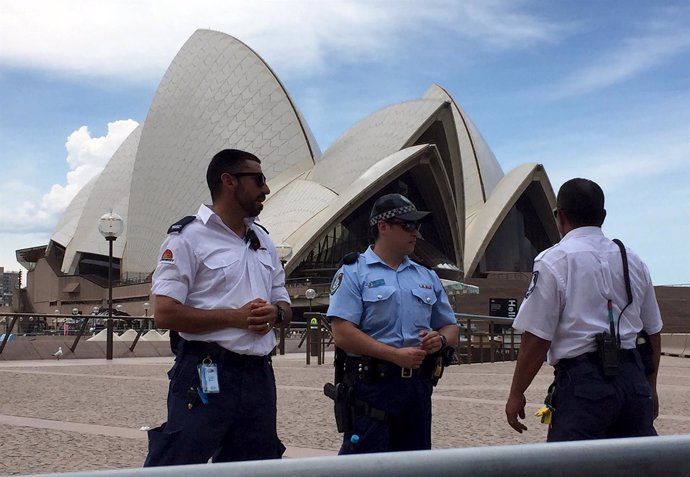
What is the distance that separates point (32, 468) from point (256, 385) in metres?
2.06

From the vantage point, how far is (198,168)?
43.0 m

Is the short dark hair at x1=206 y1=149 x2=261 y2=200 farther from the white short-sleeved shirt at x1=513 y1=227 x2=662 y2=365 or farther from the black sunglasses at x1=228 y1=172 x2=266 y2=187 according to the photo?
the white short-sleeved shirt at x1=513 y1=227 x2=662 y2=365

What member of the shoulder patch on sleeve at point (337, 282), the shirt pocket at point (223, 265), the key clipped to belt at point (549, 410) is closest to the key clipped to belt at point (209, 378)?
the shirt pocket at point (223, 265)

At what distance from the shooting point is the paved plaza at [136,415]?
4598 mm

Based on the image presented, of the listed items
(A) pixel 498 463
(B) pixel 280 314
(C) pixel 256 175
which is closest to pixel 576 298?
(B) pixel 280 314

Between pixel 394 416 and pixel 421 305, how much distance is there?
434 mm

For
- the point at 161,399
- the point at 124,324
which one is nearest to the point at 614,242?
the point at 161,399

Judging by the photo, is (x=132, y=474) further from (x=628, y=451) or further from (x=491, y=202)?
(x=491, y=202)

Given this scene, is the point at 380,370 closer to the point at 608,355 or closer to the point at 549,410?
the point at 549,410

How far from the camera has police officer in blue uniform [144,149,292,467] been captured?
2.52m

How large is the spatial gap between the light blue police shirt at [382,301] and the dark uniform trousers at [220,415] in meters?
0.47

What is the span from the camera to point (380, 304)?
3.04 m

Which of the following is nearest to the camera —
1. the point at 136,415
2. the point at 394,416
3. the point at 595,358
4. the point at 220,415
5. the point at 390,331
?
the point at 220,415

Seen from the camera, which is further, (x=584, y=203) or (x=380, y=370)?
(x=380, y=370)
